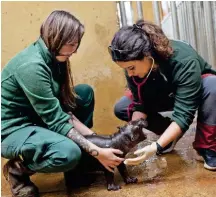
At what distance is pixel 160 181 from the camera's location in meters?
1.52

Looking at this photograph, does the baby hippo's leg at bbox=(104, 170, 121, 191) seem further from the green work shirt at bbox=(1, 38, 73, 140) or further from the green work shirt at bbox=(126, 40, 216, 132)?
the green work shirt at bbox=(126, 40, 216, 132)

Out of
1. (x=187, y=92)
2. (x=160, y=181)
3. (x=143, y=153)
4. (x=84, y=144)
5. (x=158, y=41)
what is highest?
(x=158, y=41)

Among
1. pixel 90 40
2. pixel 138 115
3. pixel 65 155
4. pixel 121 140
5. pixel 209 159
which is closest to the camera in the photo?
Result: pixel 65 155

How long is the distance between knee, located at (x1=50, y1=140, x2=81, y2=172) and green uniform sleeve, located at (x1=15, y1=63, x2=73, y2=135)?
0.22 ft

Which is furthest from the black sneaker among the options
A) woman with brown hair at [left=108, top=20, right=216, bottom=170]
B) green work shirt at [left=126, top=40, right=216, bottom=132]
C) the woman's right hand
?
the woman's right hand

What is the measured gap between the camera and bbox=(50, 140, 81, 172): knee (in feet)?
4.47

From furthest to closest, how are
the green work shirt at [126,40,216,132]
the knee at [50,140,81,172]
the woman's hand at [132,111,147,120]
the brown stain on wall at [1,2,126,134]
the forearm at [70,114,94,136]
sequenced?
the brown stain on wall at [1,2,126,134]
the woman's hand at [132,111,147,120]
the forearm at [70,114,94,136]
the green work shirt at [126,40,216,132]
the knee at [50,140,81,172]

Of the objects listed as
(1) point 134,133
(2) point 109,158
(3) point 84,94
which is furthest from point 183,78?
(3) point 84,94

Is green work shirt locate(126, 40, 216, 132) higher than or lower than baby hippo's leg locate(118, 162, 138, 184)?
higher

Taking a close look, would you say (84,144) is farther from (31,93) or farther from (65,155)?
(31,93)

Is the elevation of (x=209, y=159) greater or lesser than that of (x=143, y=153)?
lesser

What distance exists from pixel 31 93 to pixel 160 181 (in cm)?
74

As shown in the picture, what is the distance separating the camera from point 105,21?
243cm

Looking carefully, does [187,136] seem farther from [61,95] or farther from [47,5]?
[47,5]
